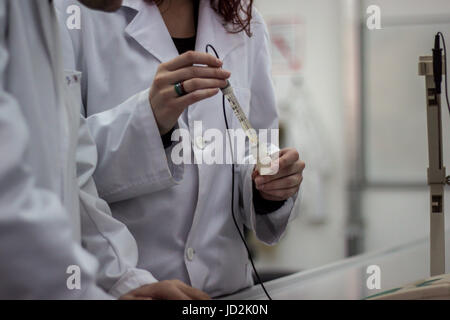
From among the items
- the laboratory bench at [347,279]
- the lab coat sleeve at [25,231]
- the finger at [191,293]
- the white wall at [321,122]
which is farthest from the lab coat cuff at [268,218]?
the white wall at [321,122]

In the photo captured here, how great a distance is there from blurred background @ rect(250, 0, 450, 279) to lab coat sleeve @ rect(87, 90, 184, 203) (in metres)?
2.11

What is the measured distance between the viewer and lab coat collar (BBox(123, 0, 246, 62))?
Result: 2.86ft

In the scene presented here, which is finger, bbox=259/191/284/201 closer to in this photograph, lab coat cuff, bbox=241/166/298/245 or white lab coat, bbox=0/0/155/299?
lab coat cuff, bbox=241/166/298/245

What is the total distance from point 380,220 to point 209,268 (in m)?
2.40

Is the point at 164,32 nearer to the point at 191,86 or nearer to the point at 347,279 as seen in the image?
the point at 191,86

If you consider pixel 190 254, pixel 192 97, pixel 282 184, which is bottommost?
pixel 190 254

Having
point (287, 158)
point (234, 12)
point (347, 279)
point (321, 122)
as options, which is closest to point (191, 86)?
point (287, 158)

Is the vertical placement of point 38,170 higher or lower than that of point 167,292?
higher

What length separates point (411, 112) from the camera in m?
2.80

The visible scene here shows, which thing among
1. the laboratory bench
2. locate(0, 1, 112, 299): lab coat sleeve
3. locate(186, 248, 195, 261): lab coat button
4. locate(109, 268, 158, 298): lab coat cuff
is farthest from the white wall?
locate(0, 1, 112, 299): lab coat sleeve

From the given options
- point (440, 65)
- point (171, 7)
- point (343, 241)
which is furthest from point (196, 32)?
point (343, 241)

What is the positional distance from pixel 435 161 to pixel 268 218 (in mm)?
308

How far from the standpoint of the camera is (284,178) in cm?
85

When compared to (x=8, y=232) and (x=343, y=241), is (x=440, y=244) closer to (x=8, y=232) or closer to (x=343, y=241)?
(x=8, y=232)
